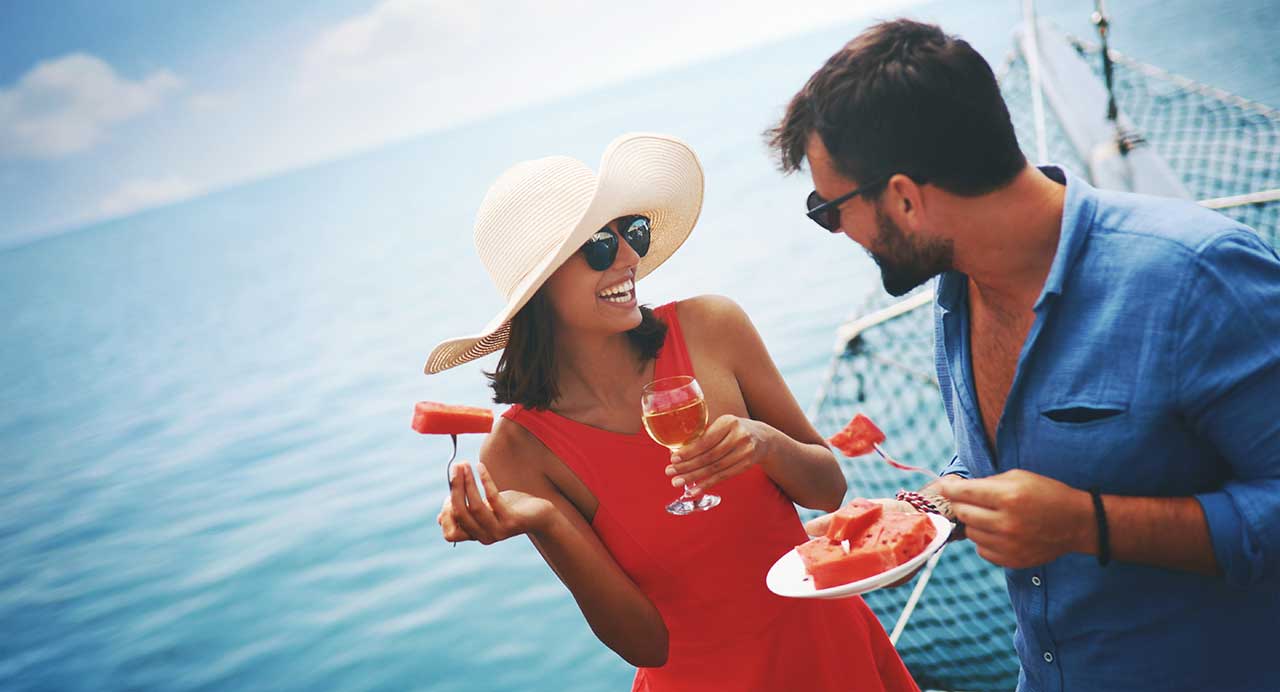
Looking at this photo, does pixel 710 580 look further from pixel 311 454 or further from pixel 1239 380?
pixel 311 454

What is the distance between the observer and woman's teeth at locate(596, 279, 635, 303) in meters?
2.23

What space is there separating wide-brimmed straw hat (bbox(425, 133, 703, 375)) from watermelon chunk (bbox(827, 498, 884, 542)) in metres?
0.83

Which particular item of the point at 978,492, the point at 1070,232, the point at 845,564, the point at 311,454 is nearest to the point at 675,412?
the point at 845,564

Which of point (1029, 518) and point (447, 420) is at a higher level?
point (447, 420)

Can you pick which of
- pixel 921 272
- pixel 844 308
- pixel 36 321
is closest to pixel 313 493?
pixel 844 308

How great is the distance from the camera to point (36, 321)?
107 ft

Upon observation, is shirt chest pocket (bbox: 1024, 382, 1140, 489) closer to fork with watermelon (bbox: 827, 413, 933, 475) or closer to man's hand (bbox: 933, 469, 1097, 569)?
man's hand (bbox: 933, 469, 1097, 569)

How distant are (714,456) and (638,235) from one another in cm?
62

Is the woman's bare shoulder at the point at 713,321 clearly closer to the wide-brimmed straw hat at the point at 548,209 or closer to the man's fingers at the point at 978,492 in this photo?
the wide-brimmed straw hat at the point at 548,209

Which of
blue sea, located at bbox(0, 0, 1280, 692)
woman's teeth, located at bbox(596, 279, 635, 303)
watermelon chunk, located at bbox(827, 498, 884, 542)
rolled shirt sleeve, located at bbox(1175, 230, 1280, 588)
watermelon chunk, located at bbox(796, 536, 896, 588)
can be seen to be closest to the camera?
rolled shirt sleeve, located at bbox(1175, 230, 1280, 588)

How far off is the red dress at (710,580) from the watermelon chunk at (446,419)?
296 mm

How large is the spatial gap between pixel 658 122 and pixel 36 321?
24232 millimetres

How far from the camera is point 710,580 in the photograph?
86.7 inches

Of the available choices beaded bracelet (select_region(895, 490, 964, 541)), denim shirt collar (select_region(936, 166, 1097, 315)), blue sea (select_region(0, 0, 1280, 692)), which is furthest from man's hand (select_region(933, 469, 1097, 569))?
blue sea (select_region(0, 0, 1280, 692))
